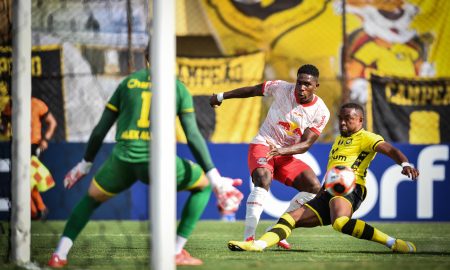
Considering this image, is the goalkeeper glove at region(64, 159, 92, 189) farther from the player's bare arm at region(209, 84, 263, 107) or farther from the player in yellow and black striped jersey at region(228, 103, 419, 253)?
the player's bare arm at region(209, 84, 263, 107)

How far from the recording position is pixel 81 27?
1494 cm

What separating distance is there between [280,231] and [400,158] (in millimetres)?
1295

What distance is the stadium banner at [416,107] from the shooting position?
562 inches

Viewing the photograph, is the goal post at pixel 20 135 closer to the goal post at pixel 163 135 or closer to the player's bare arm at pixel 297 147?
the goal post at pixel 163 135

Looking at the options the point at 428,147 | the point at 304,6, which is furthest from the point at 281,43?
the point at 428,147

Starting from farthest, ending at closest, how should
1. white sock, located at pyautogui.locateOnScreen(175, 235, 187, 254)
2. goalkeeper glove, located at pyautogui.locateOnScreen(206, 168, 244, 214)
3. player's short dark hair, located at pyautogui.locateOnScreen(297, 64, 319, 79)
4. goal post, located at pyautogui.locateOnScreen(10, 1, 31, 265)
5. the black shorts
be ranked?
player's short dark hair, located at pyautogui.locateOnScreen(297, 64, 319, 79) < the black shorts < goal post, located at pyautogui.locateOnScreen(10, 1, 31, 265) < white sock, located at pyautogui.locateOnScreen(175, 235, 187, 254) < goalkeeper glove, located at pyautogui.locateOnScreen(206, 168, 244, 214)

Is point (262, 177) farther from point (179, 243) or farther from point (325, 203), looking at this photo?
point (179, 243)

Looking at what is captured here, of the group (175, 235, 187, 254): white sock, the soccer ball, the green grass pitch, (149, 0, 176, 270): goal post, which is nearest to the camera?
(149, 0, 176, 270): goal post

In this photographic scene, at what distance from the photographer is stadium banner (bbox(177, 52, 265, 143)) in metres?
14.3

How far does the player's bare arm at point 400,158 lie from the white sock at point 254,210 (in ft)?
4.27

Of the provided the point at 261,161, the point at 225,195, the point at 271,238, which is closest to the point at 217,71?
the point at 261,161

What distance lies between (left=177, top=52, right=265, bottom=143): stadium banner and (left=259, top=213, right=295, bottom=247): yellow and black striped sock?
222 inches

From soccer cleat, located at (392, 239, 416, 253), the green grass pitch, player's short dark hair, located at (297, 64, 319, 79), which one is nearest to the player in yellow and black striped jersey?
soccer cleat, located at (392, 239, 416, 253)

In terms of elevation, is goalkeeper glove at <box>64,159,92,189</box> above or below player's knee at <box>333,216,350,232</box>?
above
